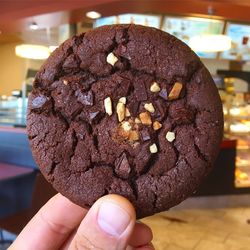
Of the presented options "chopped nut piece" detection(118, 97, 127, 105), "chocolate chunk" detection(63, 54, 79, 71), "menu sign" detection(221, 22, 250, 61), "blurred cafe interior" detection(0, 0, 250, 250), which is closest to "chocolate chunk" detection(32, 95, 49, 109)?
"chocolate chunk" detection(63, 54, 79, 71)

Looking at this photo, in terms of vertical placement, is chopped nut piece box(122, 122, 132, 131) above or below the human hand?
above

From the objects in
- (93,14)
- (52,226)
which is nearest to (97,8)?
(93,14)

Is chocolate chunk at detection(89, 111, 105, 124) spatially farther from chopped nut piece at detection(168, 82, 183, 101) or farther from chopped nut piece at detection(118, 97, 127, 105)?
chopped nut piece at detection(168, 82, 183, 101)

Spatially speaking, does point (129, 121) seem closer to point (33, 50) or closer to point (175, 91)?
point (175, 91)

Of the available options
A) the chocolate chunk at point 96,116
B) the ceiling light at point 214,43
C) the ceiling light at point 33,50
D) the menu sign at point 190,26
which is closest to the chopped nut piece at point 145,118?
the chocolate chunk at point 96,116

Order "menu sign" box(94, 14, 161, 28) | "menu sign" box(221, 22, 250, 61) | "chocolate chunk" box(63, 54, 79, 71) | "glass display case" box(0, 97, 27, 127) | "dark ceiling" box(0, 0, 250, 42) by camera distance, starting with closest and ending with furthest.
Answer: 1. "chocolate chunk" box(63, 54, 79, 71)
2. "dark ceiling" box(0, 0, 250, 42)
3. "menu sign" box(94, 14, 161, 28)
4. "glass display case" box(0, 97, 27, 127)
5. "menu sign" box(221, 22, 250, 61)

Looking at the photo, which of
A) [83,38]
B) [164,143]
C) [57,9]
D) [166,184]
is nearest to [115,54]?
[83,38]
